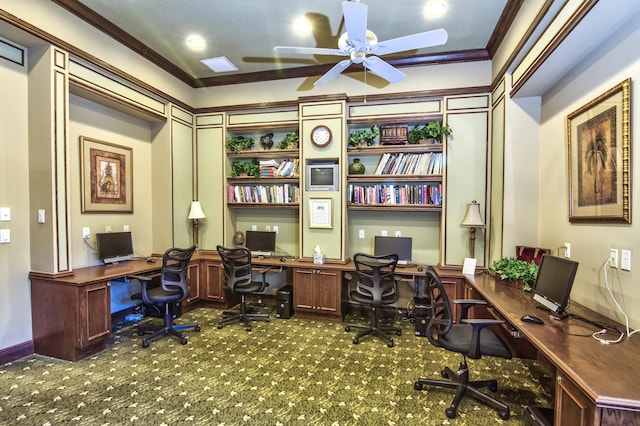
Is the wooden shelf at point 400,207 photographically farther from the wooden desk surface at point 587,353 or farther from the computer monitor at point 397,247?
the wooden desk surface at point 587,353

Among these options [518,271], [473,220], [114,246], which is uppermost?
[473,220]

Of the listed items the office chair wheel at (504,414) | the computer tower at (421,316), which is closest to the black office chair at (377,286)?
the computer tower at (421,316)

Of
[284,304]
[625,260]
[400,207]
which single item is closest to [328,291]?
[284,304]

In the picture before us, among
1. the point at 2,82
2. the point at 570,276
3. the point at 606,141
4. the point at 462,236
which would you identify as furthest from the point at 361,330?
the point at 2,82

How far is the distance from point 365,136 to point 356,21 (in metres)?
1.97

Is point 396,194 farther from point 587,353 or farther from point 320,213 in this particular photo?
point 587,353

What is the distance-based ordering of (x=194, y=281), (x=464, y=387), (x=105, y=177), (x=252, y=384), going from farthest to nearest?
(x=194, y=281), (x=105, y=177), (x=252, y=384), (x=464, y=387)

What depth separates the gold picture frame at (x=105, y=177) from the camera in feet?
11.7

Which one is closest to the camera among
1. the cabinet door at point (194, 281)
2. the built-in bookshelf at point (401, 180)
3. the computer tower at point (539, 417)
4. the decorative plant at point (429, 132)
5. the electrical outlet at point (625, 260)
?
the computer tower at point (539, 417)

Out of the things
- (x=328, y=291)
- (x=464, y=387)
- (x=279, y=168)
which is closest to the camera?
(x=464, y=387)

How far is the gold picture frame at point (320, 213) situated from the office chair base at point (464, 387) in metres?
2.26

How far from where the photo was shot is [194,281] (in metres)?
4.41

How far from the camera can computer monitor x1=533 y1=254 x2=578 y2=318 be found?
193cm

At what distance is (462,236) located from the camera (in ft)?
12.8
